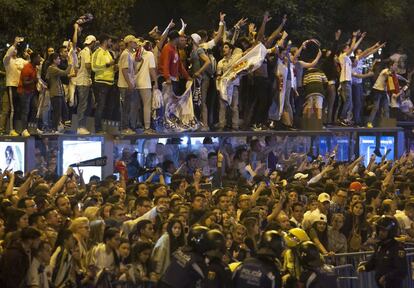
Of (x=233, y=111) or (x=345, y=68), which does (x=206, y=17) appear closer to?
(x=345, y=68)

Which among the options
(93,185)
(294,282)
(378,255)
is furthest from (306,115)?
(294,282)

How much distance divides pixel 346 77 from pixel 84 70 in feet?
24.2

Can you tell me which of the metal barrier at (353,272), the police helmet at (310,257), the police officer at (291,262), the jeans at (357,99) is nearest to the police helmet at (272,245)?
the police helmet at (310,257)

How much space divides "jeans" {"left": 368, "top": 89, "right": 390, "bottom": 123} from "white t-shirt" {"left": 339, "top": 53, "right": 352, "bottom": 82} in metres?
1.78

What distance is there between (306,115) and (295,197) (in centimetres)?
997

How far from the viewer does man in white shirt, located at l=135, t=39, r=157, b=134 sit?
23.0 meters

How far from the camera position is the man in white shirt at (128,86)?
74.0 feet

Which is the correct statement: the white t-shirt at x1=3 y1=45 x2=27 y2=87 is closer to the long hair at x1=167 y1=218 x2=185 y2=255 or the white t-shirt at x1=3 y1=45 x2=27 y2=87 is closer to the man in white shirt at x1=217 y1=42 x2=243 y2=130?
the man in white shirt at x1=217 y1=42 x2=243 y2=130

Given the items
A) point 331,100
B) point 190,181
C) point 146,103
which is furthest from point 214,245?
point 331,100

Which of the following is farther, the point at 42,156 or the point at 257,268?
the point at 42,156

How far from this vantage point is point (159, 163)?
23.9 m

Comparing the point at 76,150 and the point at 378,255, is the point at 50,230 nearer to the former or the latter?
the point at 378,255

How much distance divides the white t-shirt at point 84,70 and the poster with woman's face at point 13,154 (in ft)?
5.29

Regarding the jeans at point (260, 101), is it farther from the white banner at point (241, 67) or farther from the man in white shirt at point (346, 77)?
the man in white shirt at point (346, 77)
